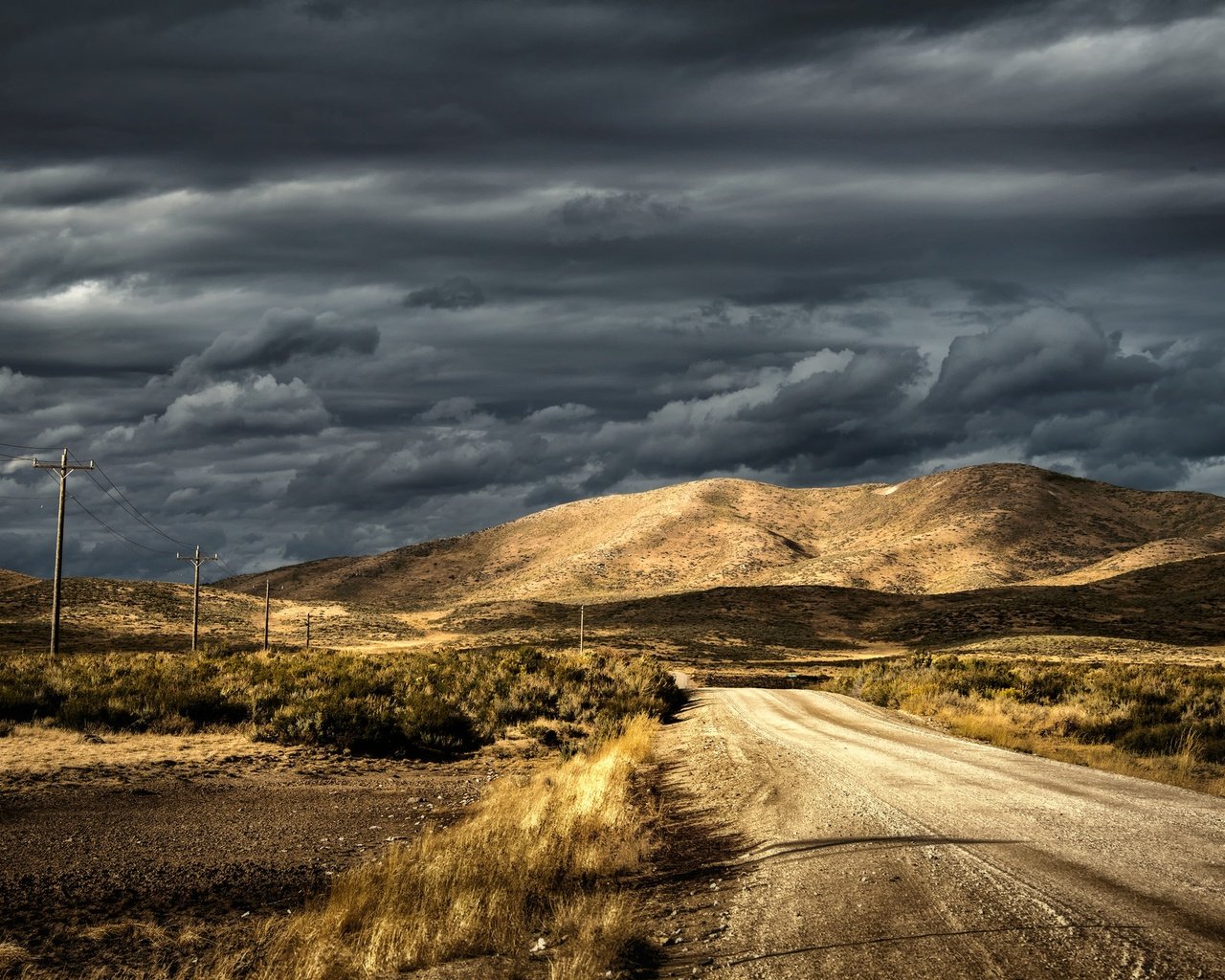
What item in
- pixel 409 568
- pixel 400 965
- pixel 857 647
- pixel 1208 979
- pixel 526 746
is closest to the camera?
pixel 1208 979

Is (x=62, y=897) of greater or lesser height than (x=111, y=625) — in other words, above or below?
above

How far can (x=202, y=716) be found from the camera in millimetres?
22859

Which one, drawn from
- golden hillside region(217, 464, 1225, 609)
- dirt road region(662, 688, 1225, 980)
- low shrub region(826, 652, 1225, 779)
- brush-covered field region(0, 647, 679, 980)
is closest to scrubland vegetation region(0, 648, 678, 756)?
brush-covered field region(0, 647, 679, 980)

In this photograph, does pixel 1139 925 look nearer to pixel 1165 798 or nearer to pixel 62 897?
pixel 1165 798

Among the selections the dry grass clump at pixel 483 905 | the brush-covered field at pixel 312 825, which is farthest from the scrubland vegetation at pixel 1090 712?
the dry grass clump at pixel 483 905

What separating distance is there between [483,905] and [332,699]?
1657 centimetres

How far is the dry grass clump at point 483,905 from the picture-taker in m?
7.83

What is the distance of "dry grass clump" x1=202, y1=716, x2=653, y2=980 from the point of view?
7.83 metres

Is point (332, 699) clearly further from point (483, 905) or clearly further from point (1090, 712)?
point (1090, 712)

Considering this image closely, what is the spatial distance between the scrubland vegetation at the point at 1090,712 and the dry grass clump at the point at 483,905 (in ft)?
37.8

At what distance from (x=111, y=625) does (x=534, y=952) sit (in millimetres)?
90528

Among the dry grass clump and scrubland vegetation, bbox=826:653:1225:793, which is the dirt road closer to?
the dry grass clump

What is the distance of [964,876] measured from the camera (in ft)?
29.6

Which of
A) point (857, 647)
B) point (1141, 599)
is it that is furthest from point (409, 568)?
point (1141, 599)
